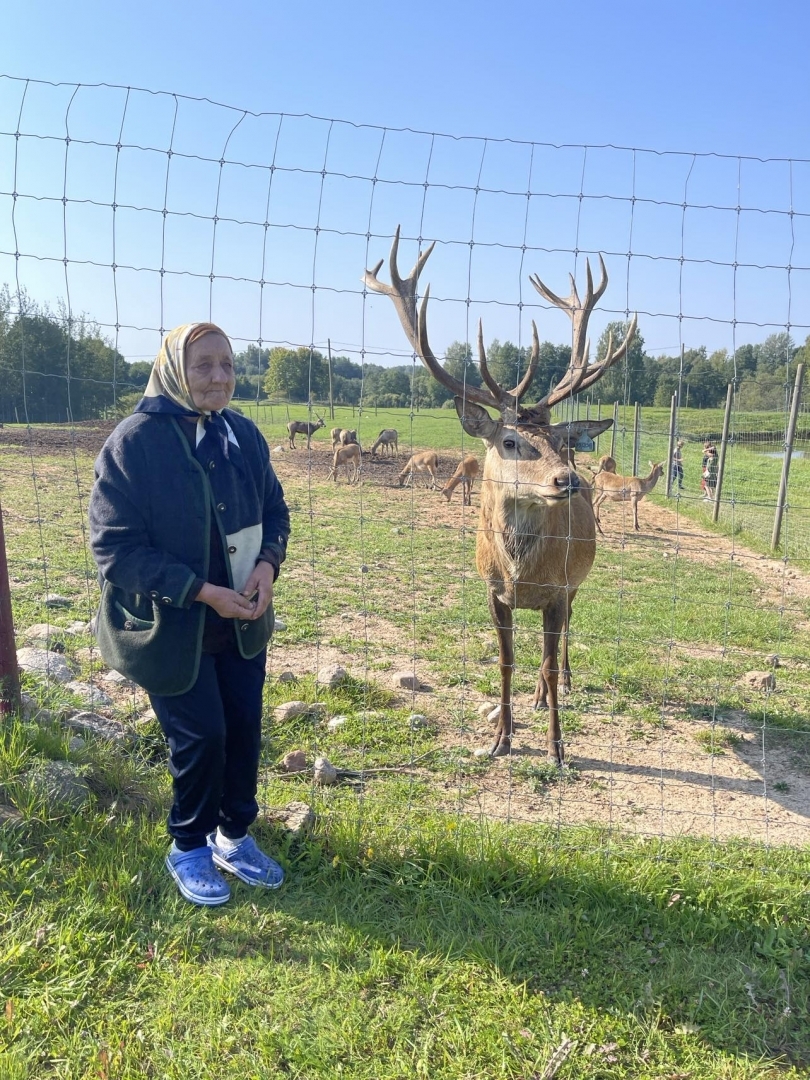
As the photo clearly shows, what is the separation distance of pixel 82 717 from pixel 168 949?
5.62ft

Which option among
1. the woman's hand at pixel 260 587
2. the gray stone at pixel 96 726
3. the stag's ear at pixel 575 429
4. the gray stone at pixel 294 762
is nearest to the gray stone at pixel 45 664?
the gray stone at pixel 96 726

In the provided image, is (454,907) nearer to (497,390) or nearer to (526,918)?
(526,918)

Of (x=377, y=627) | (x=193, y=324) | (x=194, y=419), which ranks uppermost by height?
(x=193, y=324)

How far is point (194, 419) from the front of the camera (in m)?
2.91

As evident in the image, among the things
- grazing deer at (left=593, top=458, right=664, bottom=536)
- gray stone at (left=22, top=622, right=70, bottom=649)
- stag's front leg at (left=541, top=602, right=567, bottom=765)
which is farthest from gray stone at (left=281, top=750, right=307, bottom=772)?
grazing deer at (left=593, top=458, right=664, bottom=536)

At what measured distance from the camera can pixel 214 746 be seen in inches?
114

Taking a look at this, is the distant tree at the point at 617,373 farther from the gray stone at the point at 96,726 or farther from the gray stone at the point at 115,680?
the gray stone at the point at 115,680

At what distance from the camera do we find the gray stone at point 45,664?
15.5ft

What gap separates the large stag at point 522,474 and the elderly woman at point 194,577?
1.84 metres

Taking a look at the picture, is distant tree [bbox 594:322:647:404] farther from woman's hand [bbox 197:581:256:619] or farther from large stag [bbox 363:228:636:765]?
woman's hand [bbox 197:581:256:619]

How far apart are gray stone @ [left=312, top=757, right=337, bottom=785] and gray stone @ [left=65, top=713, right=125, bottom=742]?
1029mm

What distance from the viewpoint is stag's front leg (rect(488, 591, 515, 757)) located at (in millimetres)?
4707

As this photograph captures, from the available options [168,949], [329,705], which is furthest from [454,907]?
[329,705]

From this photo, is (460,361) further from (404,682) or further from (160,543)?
(160,543)
